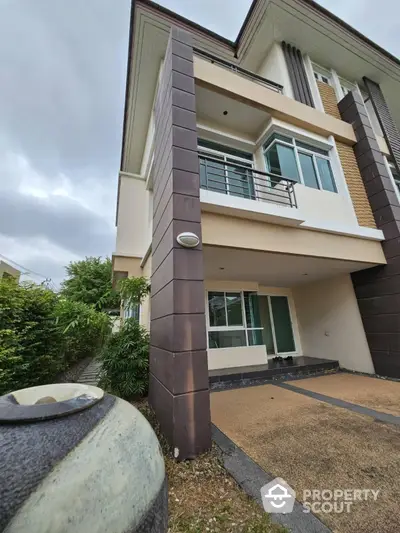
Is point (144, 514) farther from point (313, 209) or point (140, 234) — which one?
point (140, 234)

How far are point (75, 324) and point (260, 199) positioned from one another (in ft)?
17.4

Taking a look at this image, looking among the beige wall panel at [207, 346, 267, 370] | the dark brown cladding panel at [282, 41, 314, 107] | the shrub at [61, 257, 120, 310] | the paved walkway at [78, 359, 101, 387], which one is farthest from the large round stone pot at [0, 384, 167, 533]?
the shrub at [61, 257, 120, 310]

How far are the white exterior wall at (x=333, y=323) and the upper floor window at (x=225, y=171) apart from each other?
13.0 ft

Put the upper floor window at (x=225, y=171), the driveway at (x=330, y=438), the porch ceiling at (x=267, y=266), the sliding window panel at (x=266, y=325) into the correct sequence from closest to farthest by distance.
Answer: the driveway at (x=330, y=438) → the porch ceiling at (x=267, y=266) → the upper floor window at (x=225, y=171) → the sliding window panel at (x=266, y=325)

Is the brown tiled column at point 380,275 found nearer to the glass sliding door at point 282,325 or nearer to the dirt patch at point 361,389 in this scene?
the dirt patch at point 361,389

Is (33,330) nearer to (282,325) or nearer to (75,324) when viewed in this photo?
(75,324)

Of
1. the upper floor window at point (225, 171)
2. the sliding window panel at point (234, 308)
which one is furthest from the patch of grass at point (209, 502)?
the upper floor window at point (225, 171)

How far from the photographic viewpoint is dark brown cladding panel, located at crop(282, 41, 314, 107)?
6.57 meters

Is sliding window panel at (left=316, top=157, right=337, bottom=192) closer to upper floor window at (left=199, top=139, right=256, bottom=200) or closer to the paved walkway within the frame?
upper floor window at (left=199, top=139, right=256, bottom=200)

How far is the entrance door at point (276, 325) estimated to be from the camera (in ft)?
25.1

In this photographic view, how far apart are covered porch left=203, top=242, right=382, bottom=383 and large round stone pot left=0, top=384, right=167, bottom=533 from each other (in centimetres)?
386

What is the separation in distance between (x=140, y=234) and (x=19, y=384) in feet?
17.5

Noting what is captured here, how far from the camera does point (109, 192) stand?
24656 millimetres

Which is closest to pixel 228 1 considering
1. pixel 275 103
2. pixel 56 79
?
pixel 275 103
